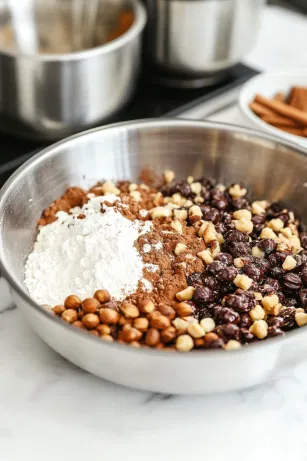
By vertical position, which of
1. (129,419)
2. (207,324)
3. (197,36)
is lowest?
(129,419)

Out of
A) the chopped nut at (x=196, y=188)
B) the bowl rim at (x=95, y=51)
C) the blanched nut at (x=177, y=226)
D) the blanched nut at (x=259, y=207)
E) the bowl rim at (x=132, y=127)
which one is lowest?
the blanched nut at (x=259, y=207)

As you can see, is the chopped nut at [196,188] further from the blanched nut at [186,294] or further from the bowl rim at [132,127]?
the blanched nut at [186,294]

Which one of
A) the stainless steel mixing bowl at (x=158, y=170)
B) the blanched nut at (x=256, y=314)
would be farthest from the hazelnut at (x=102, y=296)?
the blanched nut at (x=256, y=314)

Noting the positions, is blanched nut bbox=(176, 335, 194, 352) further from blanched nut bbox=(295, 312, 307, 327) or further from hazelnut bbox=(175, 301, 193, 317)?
blanched nut bbox=(295, 312, 307, 327)

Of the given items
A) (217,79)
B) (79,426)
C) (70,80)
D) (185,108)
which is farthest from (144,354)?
(217,79)

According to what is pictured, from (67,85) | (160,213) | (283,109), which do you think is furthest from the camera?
(283,109)

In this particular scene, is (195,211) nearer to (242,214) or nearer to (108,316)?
(242,214)

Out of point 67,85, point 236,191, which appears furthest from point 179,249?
point 67,85

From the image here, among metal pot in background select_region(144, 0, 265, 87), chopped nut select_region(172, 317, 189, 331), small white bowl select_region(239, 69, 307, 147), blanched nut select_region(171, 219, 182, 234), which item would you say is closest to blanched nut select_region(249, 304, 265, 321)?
chopped nut select_region(172, 317, 189, 331)
